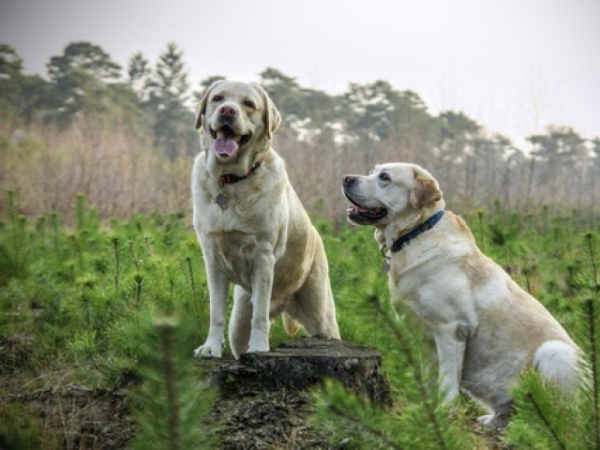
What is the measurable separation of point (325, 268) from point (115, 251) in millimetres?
1389

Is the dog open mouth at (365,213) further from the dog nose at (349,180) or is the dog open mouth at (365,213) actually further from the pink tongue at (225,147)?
the pink tongue at (225,147)

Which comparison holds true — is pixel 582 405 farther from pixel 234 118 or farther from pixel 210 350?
pixel 234 118

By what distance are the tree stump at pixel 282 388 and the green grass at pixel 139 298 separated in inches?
7.4

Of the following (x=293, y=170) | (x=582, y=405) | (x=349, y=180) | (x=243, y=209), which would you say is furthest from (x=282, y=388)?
(x=293, y=170)

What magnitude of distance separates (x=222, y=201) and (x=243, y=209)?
13cm

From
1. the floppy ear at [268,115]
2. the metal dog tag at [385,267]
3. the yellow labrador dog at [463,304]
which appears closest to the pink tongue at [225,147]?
the floppy ear at [268,115]

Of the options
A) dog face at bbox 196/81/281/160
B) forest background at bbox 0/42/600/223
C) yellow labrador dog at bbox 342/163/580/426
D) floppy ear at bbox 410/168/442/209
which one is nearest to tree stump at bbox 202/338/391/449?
yellow labrador dog at bbox 342/163/580/426

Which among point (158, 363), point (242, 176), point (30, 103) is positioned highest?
point (158, 363)

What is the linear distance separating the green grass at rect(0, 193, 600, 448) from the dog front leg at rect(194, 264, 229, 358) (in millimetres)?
244

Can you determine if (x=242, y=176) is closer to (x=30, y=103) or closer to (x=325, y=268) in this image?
(x=325, y=268)

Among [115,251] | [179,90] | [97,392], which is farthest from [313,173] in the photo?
[179,90]

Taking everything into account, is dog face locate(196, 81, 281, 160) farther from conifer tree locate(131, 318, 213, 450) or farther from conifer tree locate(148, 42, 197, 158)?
conifer tree locate(148, 42, 197, 158)

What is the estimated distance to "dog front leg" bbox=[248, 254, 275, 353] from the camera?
14.0 feet

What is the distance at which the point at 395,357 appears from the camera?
5.21ft
